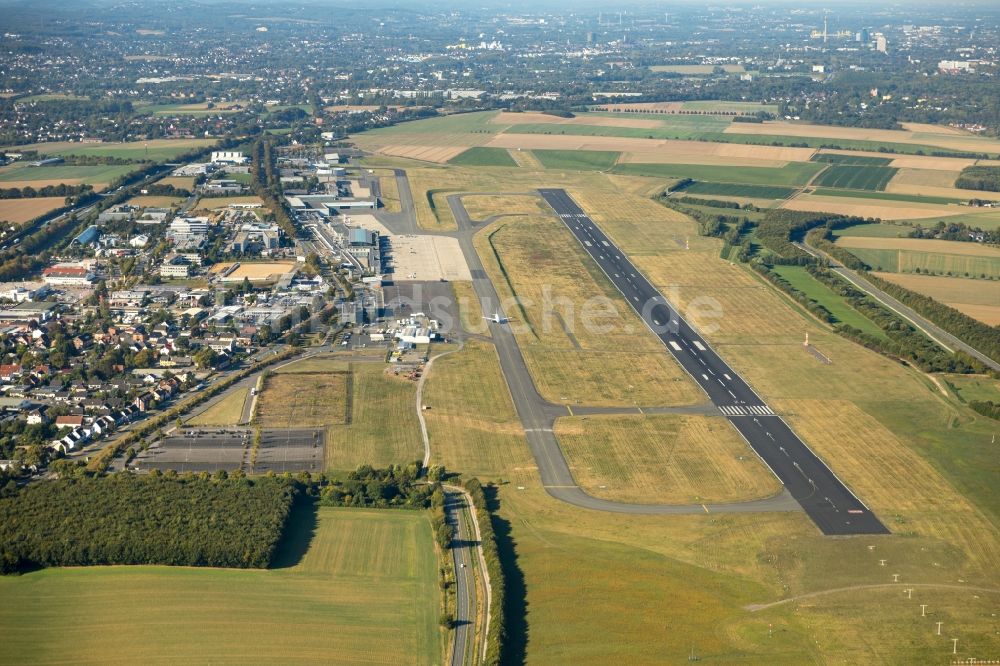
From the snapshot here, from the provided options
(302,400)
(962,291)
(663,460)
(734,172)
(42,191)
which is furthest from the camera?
(734,172)

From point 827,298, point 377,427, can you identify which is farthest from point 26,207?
point 827,298

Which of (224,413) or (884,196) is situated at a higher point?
(884,196)

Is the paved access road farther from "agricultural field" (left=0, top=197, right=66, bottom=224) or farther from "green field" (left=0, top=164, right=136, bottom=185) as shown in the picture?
"green field" (left=0, top=164, right=136, bottom=185)

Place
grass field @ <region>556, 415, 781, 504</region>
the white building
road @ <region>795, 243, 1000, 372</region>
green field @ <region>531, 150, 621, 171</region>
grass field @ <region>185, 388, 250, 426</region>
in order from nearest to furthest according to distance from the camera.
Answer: grass field @ <region>556, 415, 781, 504</region>, grass field @ <region>185, 388, 250, 426</region>, road @ <region>795, 243, 1000, 372</region>, the white building, green field @ <region>531, 150, 621, 171</region>

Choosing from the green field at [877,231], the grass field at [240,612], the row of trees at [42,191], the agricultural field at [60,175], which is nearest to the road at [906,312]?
the green field at [877,231]

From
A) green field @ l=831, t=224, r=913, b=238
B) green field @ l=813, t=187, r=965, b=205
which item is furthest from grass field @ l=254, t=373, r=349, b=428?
green field @ l=813, t=187, r=965, b=205

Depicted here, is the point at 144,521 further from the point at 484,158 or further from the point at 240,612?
→ the point at 484,158

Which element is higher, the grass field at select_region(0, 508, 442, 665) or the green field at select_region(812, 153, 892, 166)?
the green field at select_region(812, 153, 892, 166)
